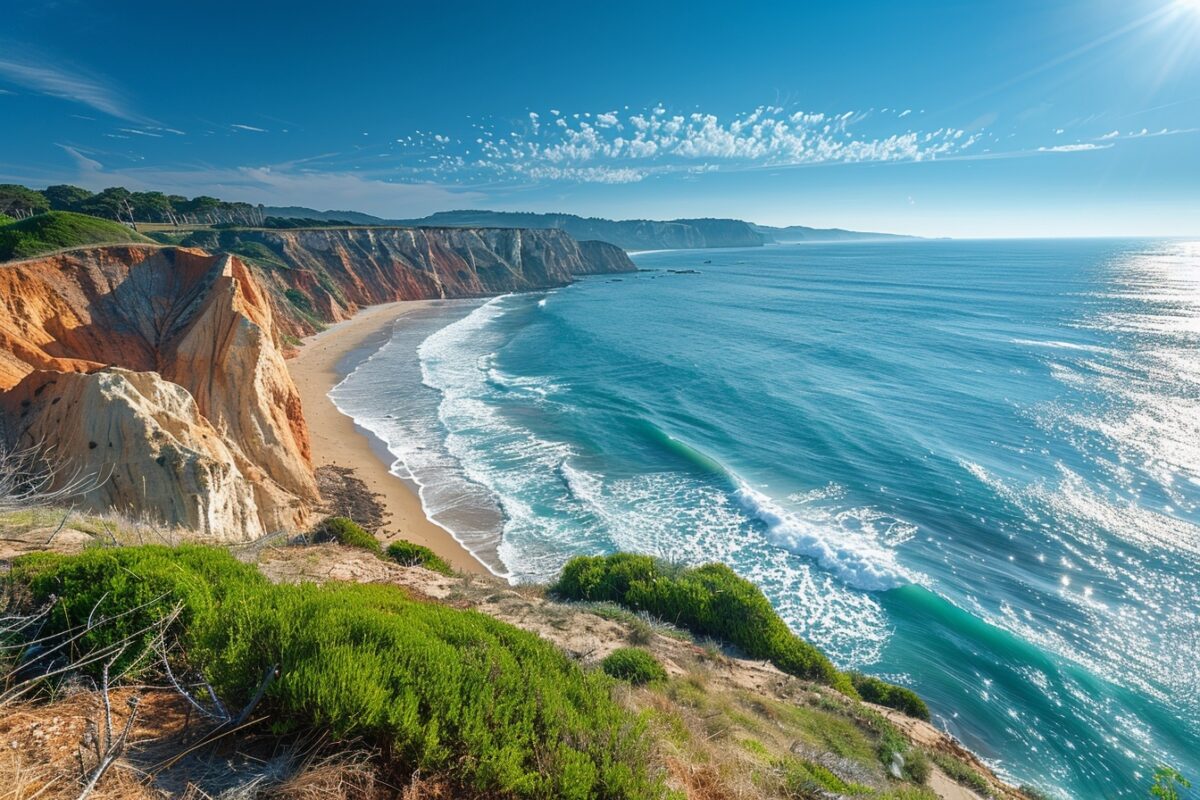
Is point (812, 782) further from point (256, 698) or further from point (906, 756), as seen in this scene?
point (256, 698)

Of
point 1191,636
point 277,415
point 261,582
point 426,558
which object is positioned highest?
point 261,582

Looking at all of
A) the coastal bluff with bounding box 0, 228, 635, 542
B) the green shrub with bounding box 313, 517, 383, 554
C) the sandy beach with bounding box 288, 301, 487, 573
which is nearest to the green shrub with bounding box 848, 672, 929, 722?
the sandy beach with bounding box 288, 301, 487, 573

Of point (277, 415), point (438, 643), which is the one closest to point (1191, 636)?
point (438, 643)

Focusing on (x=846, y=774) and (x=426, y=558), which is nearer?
(x=846, y=774)

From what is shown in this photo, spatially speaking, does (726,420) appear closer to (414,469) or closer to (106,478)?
(414,469)

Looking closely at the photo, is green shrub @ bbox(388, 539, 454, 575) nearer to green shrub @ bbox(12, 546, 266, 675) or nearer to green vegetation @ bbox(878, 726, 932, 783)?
green shrub @ bbox(12, 546, 266, 675)

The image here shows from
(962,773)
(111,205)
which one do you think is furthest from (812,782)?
(111,205)
